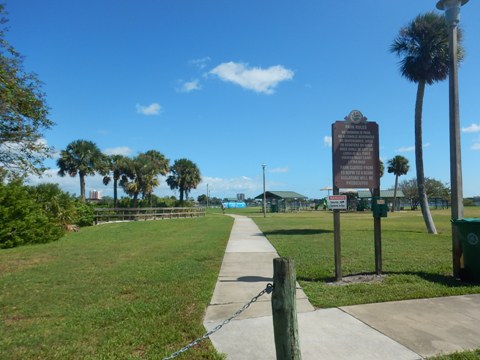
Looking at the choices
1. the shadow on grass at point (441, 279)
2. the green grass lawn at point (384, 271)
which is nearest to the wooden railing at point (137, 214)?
the green grass lawn at point (384, 271)

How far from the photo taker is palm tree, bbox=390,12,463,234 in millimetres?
19562

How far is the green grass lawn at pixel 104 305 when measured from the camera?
172 inches

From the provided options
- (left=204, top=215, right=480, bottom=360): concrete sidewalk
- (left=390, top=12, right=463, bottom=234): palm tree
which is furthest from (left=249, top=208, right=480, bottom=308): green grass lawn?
(left=390, top=12, right=463, bottom=234): palm tree

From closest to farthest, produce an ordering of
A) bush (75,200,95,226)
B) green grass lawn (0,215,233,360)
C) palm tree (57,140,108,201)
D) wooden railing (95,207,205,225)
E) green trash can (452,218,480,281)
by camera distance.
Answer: green grass lawn (0,215,233,360) → green trash can (452,218,480,281) → bush (75,200,95,226) → wooden railing (95,207,205,225) → palm tree (57,140,108,201)

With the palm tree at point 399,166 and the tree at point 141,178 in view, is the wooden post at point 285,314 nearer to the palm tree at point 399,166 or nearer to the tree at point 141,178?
the tree at point 141,178

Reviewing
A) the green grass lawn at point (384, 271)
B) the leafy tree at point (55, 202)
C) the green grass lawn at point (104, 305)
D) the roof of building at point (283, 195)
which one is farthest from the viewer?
the roof of building at point (283, 195)

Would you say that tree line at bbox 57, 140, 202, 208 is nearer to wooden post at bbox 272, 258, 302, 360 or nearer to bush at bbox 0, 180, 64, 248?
bush at bbox 0, 180, 64, 248

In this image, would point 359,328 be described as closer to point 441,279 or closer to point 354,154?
point 441,279

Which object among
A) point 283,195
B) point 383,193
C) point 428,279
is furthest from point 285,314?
point 383,193

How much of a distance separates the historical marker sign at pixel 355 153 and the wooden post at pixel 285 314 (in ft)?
16.0

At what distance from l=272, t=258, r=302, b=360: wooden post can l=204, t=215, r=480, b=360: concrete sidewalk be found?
3.48 ft

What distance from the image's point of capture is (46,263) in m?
10.4

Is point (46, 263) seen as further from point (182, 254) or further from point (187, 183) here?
point (187, 183)

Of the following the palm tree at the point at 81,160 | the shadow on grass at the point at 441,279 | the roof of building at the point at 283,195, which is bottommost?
the shadow on grass at the point at 441,279
